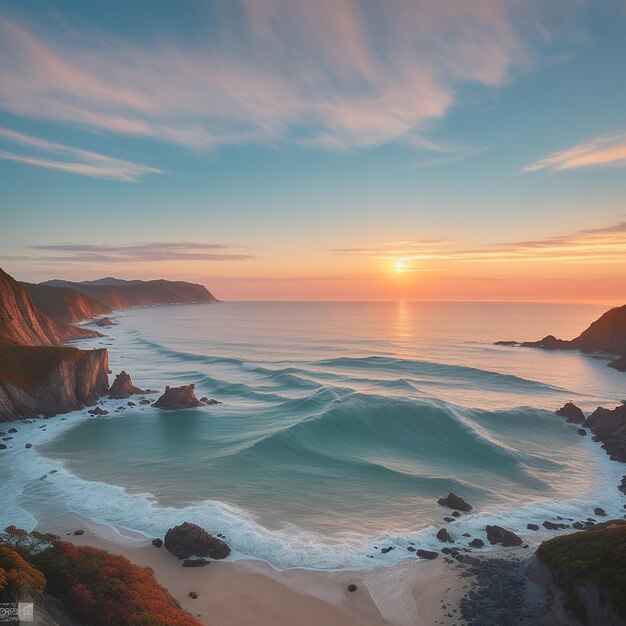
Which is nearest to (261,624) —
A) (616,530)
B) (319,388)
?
(616,530)

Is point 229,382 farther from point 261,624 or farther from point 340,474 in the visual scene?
point 261,624

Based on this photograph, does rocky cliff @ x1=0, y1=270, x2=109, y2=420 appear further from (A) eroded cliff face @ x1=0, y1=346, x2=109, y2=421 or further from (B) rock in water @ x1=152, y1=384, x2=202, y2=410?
(B) rock in water @ x1=152, y1=384, x2=202, y2=410

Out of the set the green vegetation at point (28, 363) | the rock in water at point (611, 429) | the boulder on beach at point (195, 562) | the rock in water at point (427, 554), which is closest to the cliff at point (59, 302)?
the green vegetation at point (28, 363)

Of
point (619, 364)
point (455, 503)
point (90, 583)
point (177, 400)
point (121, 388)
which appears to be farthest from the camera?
point (619, 364)

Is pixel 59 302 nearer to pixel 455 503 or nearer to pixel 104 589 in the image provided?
pixel 455 503

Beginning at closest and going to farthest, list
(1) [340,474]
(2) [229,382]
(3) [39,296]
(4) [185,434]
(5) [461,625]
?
(5) [461,625], (1) [340,474], (4) [185,434], (2) [229,382], (3) [39,296]

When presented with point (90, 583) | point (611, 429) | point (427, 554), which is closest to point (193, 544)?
point (90, 583)
